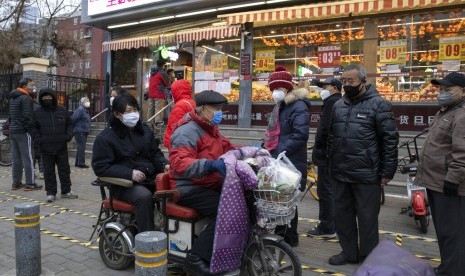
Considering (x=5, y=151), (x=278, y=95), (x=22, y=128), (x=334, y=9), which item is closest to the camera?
(x=278, y=95)

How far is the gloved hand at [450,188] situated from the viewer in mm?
3402

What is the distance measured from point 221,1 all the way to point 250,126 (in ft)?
12.1

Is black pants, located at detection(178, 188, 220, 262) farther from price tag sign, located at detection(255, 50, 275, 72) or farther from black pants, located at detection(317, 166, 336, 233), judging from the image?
price tag sign, located at detection(255, 50, 275, 72)

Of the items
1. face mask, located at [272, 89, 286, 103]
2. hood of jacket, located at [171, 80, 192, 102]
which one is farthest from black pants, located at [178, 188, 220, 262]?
hood of jacket, located at [171, 80, 192, 102]

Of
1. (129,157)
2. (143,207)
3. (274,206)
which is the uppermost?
(129,157)

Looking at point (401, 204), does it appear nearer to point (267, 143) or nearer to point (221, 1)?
point (267, 143)

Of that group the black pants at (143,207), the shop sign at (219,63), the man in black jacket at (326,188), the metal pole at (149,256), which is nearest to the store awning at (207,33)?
the shop sign at (219,63)

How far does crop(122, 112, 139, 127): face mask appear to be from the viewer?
4137 mm

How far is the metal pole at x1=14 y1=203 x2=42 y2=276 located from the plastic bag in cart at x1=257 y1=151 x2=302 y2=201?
7.23ft

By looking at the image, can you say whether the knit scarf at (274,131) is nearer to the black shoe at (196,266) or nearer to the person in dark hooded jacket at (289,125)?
the person in dark hooded jacket at (289,125)

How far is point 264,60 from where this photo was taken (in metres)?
11.5

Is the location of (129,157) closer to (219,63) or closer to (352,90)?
(352,90)

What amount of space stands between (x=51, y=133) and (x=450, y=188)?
19.8 ft

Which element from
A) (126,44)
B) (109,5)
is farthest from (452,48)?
(109,5)
